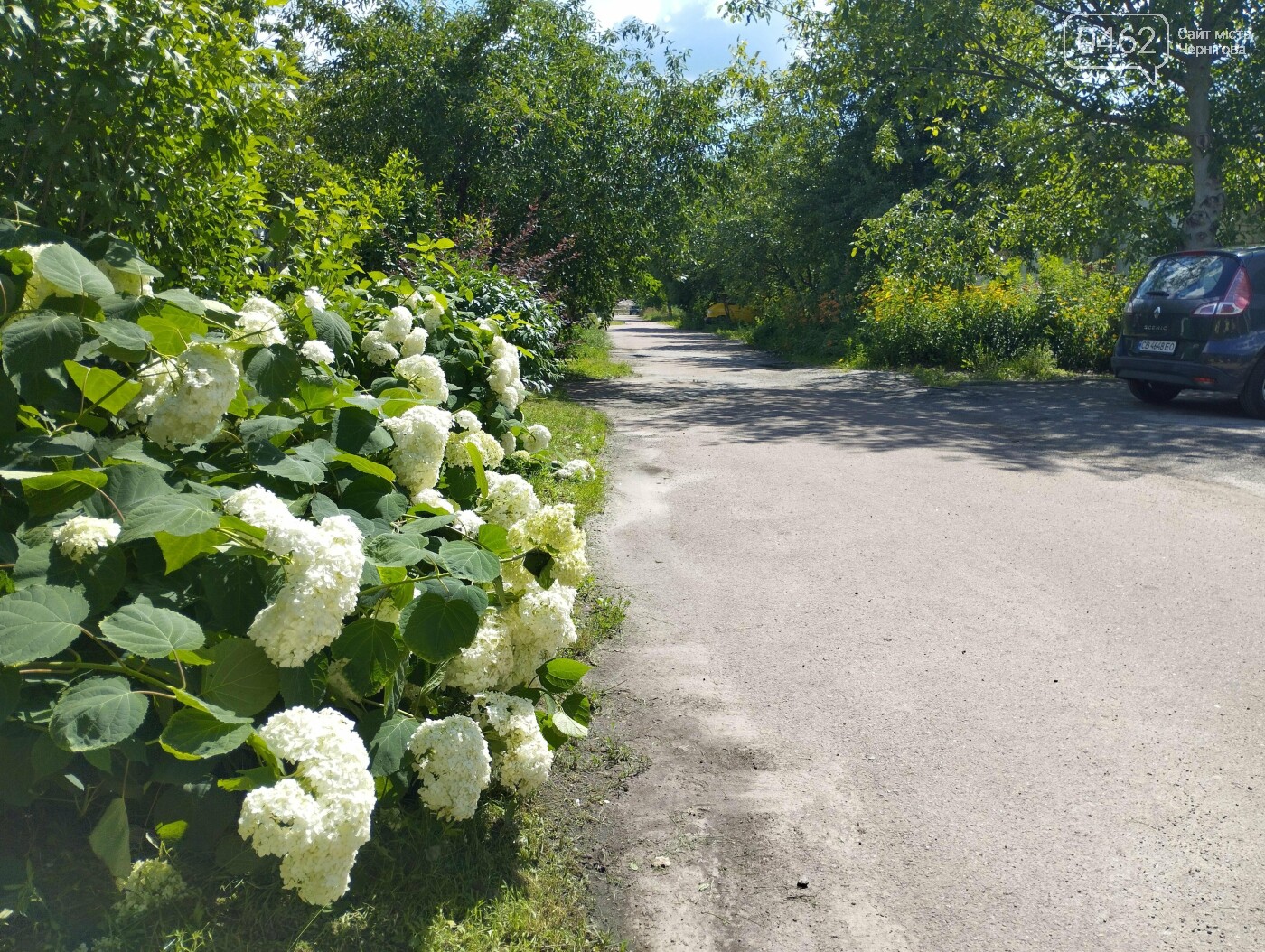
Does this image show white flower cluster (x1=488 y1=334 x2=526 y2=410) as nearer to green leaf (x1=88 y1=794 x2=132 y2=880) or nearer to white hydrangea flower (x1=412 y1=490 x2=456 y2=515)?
white hydrangea flower (x1=412 y1=490 x2=456 y2=515)

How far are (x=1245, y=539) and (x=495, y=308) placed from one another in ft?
18.4

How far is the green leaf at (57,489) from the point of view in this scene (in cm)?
246

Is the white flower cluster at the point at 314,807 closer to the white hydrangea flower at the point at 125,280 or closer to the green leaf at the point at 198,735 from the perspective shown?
the green leaf at the point at 198,735

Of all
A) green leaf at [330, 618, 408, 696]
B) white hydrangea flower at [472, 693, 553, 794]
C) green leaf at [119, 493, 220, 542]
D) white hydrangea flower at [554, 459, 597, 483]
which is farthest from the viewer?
white hydrangea flower at [554, 459, 597, 483]

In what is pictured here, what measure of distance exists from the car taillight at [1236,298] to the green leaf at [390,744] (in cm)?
1139

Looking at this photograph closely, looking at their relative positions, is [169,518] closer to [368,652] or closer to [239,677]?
[239,677]

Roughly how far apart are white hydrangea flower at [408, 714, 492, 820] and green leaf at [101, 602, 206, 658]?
2.35 ft

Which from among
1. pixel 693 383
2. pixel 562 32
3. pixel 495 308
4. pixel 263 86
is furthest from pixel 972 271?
pixel 263 86

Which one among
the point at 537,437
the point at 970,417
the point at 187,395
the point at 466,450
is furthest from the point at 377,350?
the point at 970,417

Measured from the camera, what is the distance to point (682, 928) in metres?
2.70

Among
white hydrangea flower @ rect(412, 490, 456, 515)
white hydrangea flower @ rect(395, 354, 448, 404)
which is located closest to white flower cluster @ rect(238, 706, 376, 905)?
white hydrangea flower @ rect(412, 490, 456, 515)

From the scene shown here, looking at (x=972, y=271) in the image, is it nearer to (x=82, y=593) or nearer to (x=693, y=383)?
(x=693, y=383)

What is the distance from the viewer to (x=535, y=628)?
3.17 meters

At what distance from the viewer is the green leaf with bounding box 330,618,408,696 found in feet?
8.48
